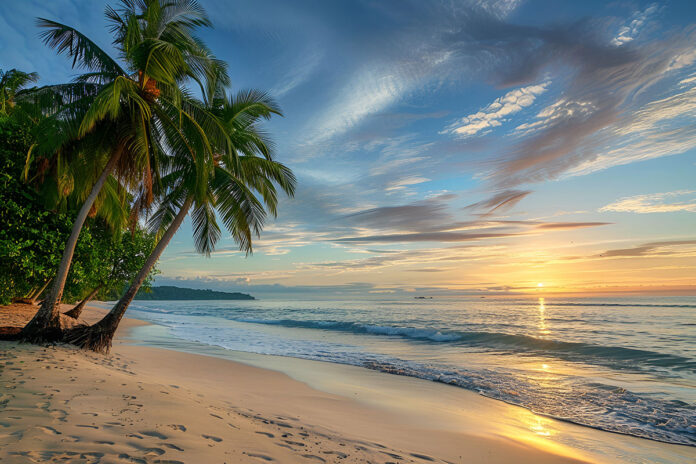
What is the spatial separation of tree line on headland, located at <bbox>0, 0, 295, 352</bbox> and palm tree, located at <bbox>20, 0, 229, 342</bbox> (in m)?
0.03

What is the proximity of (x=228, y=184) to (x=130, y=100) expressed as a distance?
11.9 feet

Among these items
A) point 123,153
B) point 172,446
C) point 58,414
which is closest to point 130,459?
point 172,446

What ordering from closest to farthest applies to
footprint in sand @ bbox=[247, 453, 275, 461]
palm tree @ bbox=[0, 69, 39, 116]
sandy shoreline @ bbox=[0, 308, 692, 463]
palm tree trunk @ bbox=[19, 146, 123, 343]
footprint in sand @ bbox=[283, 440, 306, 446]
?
sandy shoreline @ bbox=[0, 308, 692, 463] < footprint in sand @ bbox=[247, 453, 275, 461] < footprint in sand @ bbox=[283, 440, 306, 446] < palm tree trunk @ bbox=[19, 146, 123, 343] < palm tree @ bbox=[0, 69, 39, 116]

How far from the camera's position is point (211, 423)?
4.67 meters

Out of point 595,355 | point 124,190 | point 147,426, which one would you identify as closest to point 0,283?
point 124,190

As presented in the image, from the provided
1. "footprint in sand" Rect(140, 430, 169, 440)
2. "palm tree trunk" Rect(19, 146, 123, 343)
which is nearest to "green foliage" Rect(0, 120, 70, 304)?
"palm tree trunk" Rect(19, 146, 123, 343)

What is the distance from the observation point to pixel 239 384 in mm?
8938

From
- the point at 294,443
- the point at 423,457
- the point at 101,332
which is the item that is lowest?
the point at 423,457

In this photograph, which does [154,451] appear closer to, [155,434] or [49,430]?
[155,434]

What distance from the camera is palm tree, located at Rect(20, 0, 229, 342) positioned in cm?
936

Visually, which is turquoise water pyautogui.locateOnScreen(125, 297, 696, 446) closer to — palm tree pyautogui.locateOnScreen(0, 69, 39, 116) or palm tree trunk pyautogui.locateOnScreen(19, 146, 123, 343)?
palm tree trunk pyautogui.locateOnScreen(19, 146, 123, 343)

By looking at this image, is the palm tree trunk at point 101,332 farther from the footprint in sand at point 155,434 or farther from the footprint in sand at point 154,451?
the footprint in sand at point 154,451

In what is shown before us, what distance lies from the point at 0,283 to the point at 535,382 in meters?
20.6

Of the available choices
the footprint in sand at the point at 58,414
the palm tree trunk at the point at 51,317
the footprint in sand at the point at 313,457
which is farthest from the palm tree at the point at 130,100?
the footprint in sand at the point at 313,457
